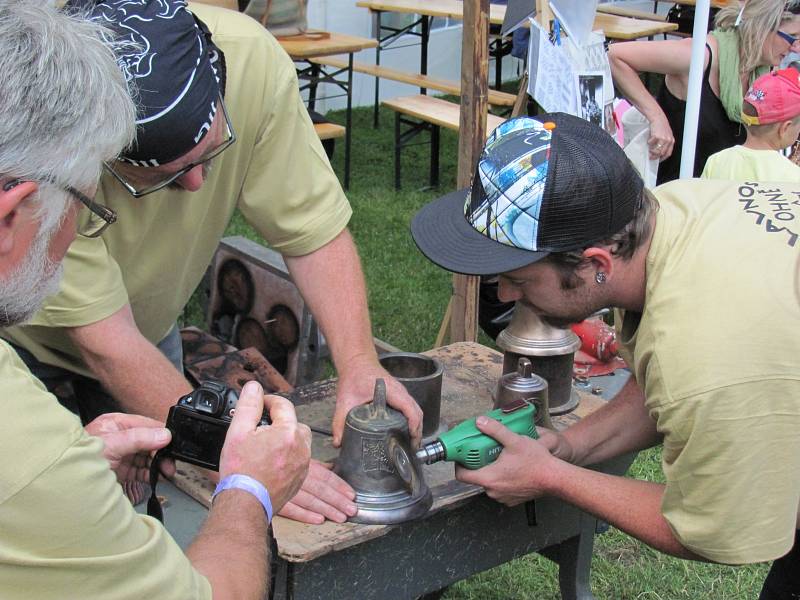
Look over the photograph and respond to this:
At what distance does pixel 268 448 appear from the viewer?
1.67 metres

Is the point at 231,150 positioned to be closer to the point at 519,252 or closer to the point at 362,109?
the point at 519,252

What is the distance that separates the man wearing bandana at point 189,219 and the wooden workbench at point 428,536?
0.27ft

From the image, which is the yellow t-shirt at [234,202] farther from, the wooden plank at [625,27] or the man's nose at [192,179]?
the wooden plank at [625,27]

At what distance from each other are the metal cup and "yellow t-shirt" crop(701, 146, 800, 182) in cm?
174

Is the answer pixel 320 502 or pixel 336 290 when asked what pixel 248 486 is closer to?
pixel 320 502

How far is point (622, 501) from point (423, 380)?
21.8 inches

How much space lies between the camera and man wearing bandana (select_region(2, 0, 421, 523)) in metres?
2.02

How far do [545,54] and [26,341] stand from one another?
7.41 ft

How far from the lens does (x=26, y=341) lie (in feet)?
8.25

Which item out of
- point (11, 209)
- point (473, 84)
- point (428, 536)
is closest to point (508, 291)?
point (428, 536)

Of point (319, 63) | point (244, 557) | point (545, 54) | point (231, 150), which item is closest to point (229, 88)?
point (231, 150)

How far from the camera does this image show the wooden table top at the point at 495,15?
297 inches

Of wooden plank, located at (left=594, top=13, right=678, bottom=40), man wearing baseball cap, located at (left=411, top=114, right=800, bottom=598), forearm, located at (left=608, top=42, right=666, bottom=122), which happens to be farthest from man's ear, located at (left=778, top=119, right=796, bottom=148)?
wooden plank, located at (left=594, top=13, right=678, bottom=40)

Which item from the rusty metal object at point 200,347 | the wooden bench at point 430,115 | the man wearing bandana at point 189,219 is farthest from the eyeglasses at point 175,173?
the wooden bench at point 430,115
